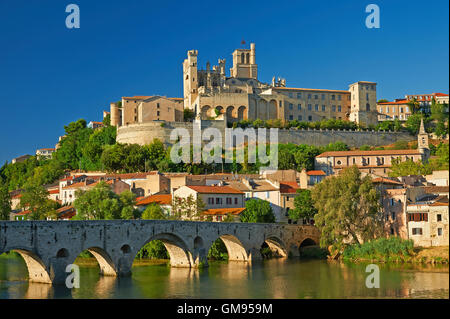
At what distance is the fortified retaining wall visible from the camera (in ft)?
287

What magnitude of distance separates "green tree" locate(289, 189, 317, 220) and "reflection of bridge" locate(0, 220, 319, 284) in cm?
303

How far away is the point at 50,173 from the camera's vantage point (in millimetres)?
86375

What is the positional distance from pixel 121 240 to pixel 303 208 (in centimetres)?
2205

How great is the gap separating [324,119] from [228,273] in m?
66.5

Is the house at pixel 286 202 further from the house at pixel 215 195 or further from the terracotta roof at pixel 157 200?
the terracotta roof at pixel 157 200

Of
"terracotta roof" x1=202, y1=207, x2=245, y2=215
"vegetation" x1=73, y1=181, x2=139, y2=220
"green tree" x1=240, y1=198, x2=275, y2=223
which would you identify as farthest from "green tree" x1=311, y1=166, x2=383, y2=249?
"vegetation" x1=73, y1=181, x2=139, y2=220

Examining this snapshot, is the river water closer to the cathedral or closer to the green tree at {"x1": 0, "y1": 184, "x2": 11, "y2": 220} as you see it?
the green tree at {"x1": 0, "y1": 184, "x2": 11, "y2": 220}

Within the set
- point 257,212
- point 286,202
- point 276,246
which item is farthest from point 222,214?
point 286,202

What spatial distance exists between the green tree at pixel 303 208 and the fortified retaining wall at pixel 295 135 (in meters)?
34.5

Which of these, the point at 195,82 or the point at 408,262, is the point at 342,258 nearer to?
the point at 408,262

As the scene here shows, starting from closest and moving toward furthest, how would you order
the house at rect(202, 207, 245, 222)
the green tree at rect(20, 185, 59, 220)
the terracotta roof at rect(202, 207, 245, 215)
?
the house at rect(202, 207, 245, 222) → the terracotta roof at rect(202, 207, 245, 215) → the green tree at rect(20, 185, 59, 220)

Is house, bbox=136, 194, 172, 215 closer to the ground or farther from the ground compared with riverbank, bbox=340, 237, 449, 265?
farther from the ground

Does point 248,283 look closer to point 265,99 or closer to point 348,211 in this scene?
point 348,211

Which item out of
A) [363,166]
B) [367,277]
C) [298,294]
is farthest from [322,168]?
[298,294]
